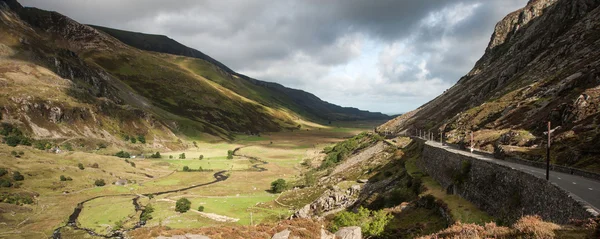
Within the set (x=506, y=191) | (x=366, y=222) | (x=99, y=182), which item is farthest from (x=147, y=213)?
(x=506, y=191)

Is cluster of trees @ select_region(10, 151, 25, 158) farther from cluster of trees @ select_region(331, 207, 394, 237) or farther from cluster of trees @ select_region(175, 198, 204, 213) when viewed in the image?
cluster of trees @ select_region(331, 207, 394, 237)

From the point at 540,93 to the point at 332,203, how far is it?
4825cm

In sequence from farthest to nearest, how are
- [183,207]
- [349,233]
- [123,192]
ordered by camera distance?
[123,192]
[183,207]
[349,233]

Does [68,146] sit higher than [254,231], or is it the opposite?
[254,231]

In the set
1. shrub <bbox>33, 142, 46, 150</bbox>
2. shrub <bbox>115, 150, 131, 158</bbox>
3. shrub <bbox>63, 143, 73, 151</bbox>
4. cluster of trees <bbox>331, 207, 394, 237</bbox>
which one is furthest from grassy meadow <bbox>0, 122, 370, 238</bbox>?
cluster of trees <bbox>331, 207, 394, 237</bbox>

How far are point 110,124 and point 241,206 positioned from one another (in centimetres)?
14325

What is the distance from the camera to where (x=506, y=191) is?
101 feet

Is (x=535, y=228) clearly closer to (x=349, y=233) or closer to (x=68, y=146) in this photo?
(x=349, y=233)

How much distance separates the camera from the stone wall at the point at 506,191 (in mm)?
22703

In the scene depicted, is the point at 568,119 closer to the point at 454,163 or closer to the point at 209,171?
the point at 454,163

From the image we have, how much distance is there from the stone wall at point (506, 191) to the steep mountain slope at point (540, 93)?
885 cm

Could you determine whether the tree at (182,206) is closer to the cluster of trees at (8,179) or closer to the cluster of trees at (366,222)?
the cluster of trees at (8,179)

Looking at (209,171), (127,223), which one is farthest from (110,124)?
(127,223)

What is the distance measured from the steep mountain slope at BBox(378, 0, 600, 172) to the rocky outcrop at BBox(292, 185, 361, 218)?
25093 mm
